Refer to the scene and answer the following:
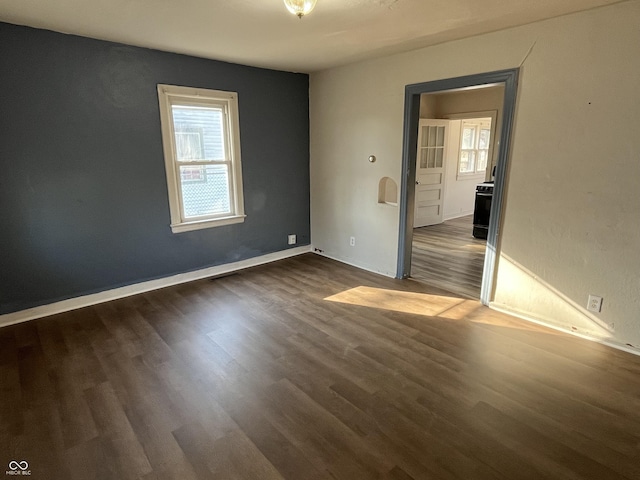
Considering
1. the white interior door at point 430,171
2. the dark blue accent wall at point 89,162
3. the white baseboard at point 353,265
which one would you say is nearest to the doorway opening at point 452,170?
the white interior door at point 430,171

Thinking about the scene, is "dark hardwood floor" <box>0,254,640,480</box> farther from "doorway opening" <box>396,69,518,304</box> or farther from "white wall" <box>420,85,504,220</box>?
"white wall" <box>420,85,504,220</box>

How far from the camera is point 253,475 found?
1.67 meters

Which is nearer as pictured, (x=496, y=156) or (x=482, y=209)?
(x=496, y=156)

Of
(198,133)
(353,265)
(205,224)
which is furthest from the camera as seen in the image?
(353,265)

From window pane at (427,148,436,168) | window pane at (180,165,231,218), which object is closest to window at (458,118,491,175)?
window pane at (427,148,436,168)

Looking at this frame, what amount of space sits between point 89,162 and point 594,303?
456cm

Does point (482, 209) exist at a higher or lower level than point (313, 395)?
higher

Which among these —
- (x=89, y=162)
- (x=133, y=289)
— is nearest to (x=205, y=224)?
(x=133, y=289)

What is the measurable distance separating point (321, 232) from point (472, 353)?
9.61 feet

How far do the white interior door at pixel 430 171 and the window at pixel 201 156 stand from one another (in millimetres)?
3654

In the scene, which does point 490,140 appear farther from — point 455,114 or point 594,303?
point 594,303

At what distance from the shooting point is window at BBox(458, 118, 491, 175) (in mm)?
7445

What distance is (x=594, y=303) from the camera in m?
2.78

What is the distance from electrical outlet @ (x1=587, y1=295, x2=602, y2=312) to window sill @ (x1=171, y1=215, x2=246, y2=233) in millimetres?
3671
